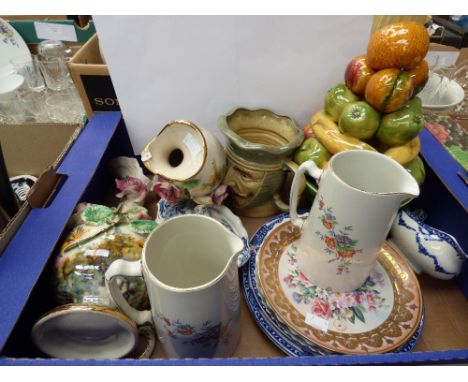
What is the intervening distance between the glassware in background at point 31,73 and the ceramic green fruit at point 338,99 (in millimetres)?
810

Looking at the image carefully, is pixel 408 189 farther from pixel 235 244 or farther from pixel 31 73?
pixel 31 73

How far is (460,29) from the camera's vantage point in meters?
0.86

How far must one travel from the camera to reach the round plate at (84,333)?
40 centimetres

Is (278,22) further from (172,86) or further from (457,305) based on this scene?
(457,305)

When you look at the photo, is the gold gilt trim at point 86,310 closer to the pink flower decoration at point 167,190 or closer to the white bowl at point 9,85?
the pink flower decoration at point 167,190

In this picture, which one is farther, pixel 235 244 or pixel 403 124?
pixel 403 124

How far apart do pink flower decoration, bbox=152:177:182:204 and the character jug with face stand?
9cm

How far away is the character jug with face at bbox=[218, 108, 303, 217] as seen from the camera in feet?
1.88

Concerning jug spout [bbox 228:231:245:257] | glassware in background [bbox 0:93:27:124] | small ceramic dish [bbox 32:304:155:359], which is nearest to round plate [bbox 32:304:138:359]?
small ceramic dish [bbox 32:304:155:359]

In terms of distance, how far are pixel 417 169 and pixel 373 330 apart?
0.29 m

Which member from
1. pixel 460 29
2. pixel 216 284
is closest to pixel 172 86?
pixel 216 284

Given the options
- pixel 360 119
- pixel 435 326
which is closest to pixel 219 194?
pixel 360 119

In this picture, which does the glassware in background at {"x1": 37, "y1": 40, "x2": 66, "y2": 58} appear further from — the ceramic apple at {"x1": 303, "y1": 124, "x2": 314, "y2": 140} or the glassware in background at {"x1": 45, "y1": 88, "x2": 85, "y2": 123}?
the ceramic apple at {"x1": 303, "y1": 124, "x2": 314, "y2": 140}

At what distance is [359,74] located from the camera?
0.54m
